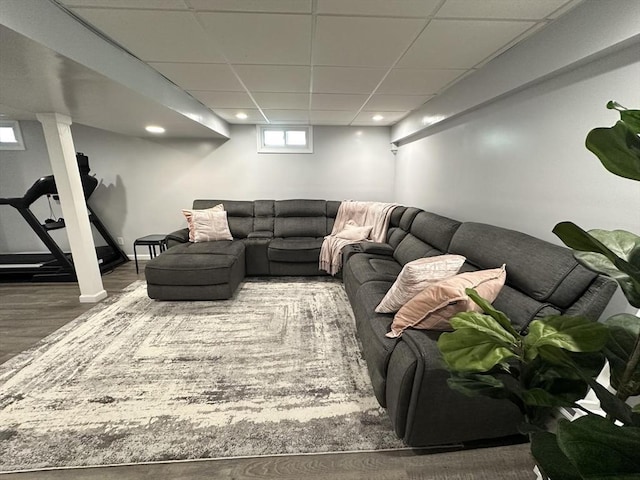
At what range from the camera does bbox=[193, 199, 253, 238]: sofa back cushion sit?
4105 mm

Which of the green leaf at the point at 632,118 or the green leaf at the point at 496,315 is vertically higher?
the green leaf at the point at 632,118

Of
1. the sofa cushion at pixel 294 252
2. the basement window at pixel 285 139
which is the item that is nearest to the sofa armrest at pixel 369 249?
the sofa cushion at pixel 294 252

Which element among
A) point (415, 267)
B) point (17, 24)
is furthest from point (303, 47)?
point (415, 267)

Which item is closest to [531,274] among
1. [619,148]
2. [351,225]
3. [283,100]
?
[619,148]

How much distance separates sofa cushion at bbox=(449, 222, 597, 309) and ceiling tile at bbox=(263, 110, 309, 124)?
264cm

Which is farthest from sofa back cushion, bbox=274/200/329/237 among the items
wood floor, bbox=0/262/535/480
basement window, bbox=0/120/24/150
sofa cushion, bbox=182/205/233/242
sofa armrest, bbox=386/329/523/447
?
basement window, bbox=0/120/24/150

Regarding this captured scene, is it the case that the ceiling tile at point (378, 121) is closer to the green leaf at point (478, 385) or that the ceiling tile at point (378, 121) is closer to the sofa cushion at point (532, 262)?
the sofa cushion at point (532, 262)

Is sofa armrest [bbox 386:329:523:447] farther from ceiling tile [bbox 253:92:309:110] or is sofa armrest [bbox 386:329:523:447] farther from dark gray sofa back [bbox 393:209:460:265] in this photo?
ceiling tile [bbox 253:92:309:110]

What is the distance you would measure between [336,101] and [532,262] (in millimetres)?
2445

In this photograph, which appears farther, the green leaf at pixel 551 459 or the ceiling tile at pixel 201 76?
the ceiling tile at pixel 201 76

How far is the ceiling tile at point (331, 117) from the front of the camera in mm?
3565

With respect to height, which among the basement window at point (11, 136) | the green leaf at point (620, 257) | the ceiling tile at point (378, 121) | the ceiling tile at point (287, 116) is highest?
the ceiling tile at point (287, 116)

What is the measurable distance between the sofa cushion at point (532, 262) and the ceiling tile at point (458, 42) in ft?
3.96

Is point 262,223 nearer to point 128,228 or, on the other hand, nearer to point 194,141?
point 194,141
